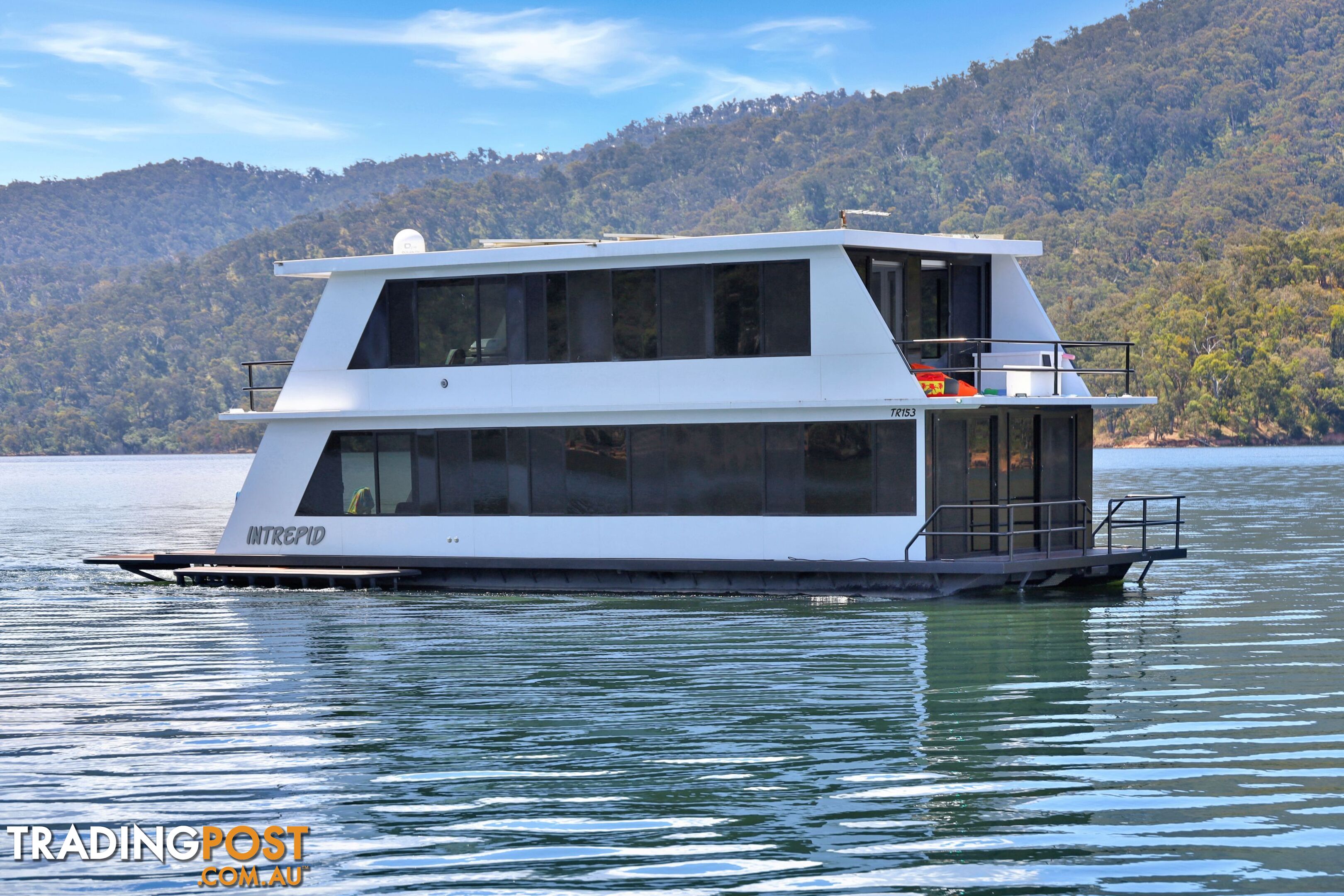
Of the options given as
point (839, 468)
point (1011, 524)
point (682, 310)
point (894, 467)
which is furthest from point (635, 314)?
point (1011, 524)

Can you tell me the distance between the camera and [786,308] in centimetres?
1833

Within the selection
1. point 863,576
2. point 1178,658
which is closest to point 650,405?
point 863,576

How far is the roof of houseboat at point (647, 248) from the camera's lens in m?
18.0

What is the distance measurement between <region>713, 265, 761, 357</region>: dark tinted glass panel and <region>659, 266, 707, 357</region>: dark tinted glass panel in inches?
7.4

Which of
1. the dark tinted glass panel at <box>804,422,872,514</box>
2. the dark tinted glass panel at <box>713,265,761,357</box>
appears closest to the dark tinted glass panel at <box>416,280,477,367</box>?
the dark tinted glass panel at <box>713,265,761,357</box>

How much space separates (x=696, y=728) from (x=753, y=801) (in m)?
2.16

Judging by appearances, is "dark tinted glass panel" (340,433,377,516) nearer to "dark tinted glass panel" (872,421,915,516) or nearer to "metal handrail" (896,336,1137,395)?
"dark tinted glass panel" (872,421,915,516)

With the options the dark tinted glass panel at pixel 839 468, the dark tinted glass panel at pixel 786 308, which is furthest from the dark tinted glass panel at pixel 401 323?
the dark tinted glass panel at pixel 839 468

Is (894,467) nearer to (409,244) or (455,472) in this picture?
(455,472)

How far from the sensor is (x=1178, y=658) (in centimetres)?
1516

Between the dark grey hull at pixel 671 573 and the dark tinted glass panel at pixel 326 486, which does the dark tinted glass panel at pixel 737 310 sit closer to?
the dark grey hull at pixel 671 573

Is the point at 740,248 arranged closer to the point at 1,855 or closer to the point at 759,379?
the point at 759,379

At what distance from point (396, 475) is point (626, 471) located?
343 centimetres

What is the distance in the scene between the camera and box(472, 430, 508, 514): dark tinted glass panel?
19.7 metres
